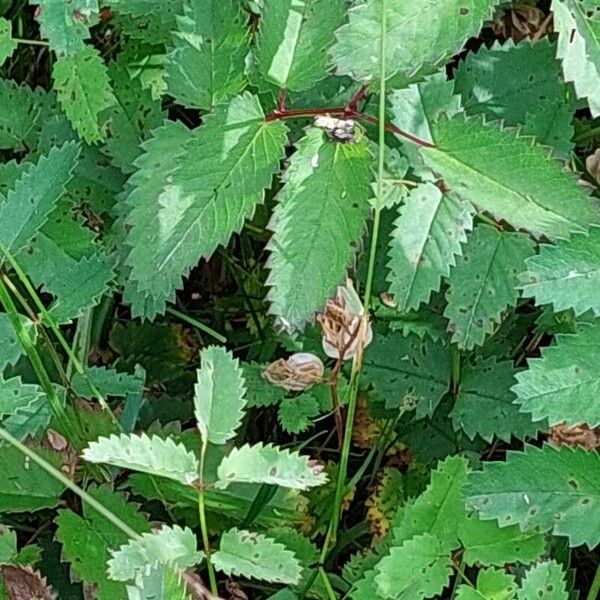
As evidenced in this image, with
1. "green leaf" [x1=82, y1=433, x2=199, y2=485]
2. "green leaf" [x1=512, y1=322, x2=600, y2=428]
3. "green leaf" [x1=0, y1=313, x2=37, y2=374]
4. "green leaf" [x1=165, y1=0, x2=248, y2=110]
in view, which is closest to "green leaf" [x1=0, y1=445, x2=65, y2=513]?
"green leaf" [x1=0, y1=313, x2=37, y2=374]

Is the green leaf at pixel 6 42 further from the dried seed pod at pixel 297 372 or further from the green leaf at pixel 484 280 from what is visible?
the green leaf at pixel 484 280

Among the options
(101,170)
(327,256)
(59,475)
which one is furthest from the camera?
(101,170)

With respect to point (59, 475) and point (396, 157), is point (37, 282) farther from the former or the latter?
point (396, 157)

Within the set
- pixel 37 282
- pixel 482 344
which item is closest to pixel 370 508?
pixel 482 344

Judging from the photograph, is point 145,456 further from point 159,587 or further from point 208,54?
point 208,54

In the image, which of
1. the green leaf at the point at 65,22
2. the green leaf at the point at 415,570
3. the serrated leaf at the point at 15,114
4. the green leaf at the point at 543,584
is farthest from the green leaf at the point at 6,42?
the green leaf at the point at 543,584

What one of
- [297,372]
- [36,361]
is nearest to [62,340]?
[36,361]
